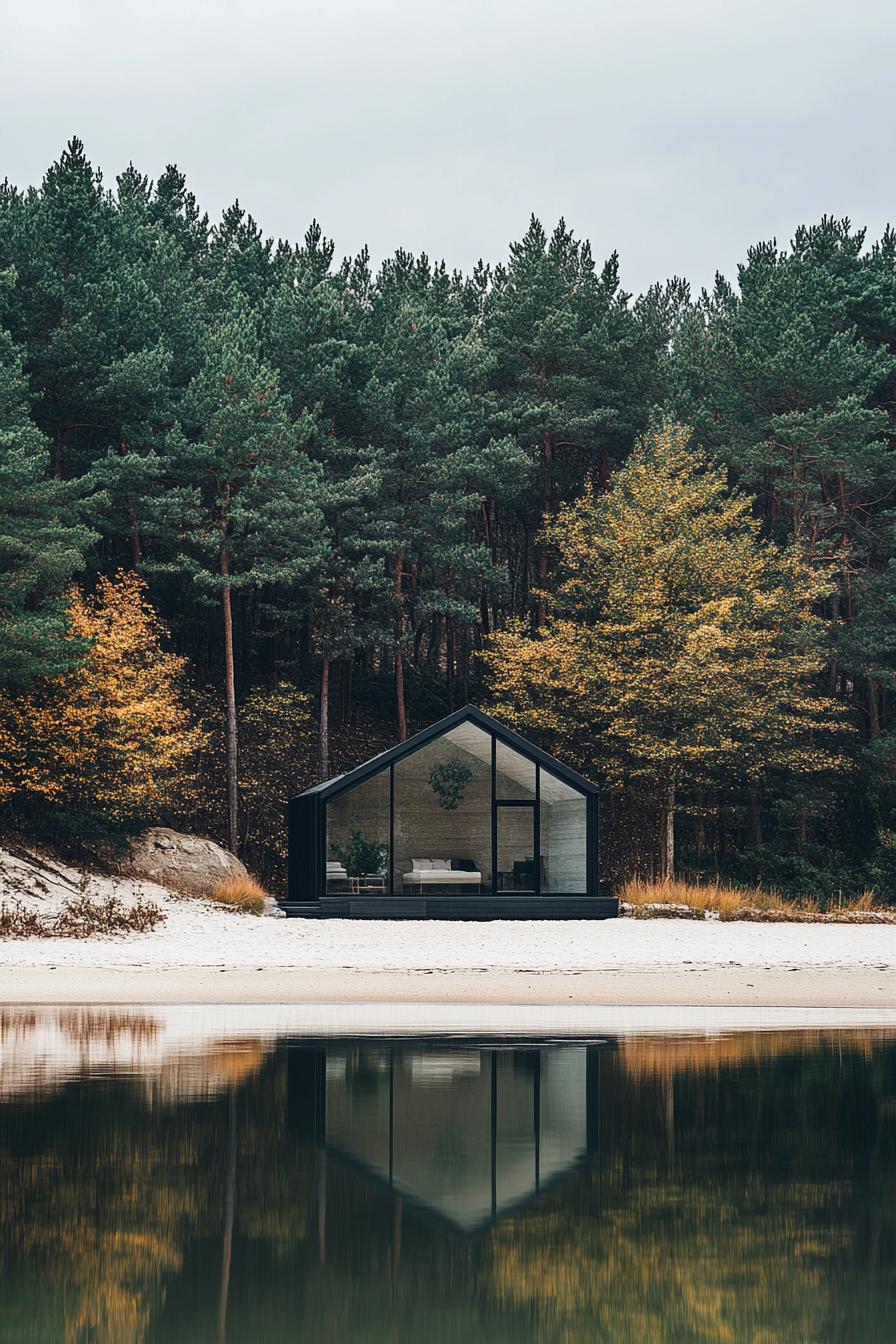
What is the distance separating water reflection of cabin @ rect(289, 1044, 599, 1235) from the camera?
25.8 feet

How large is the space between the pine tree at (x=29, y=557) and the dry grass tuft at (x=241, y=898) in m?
5.57

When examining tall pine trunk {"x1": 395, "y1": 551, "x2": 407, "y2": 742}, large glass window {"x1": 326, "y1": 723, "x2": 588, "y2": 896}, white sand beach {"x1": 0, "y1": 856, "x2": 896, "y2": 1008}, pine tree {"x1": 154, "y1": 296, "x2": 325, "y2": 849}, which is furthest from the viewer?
tall pine trunk {"x1": 395, "y1": 551, "x2": 407, "y2": 742}

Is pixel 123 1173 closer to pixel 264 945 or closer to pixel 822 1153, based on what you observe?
pixel 822 1153

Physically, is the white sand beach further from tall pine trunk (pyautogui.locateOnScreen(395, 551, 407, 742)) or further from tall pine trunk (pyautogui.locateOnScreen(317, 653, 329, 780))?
tall pine trunk (pyautogui.locateOnScreen(395, 551, 407, 742))

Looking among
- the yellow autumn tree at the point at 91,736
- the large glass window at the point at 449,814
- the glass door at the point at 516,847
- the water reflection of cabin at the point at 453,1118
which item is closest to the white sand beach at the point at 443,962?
the glass door at the point at 516,847

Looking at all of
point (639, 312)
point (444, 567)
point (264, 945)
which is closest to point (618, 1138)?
point (264, 945)

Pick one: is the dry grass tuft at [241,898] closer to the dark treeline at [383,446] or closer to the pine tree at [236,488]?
the dark treeline at [383,446]

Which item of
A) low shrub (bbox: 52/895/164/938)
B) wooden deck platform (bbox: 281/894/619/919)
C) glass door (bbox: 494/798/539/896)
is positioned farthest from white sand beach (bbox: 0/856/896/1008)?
glass door (bbox: 494/798/539/896)

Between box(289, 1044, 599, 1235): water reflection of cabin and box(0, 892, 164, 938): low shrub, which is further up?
box(289, 1044, 599, 1235): water reflection of cabin

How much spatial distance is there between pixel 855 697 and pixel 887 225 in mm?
15372

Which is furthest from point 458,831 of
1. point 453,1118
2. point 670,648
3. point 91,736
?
point 453,1118

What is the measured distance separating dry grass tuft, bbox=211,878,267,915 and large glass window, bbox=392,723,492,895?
287 cm

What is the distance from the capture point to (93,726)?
33438 mm

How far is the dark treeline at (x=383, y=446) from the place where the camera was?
41156 millimetres
